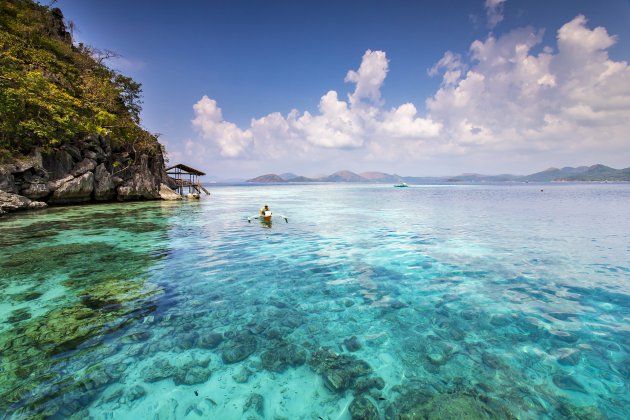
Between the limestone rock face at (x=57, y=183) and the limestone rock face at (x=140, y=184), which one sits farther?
the limestone rock face at (x=140, y=184)

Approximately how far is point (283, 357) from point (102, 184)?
123ft

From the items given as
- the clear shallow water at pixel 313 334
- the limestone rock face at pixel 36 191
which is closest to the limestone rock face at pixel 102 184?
the limestone rock face at pixel 36 191

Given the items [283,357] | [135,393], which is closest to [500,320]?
[283,357]

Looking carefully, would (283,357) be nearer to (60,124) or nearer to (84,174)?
(60,124)

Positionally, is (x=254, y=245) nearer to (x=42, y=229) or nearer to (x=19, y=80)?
(x=42, y=229)

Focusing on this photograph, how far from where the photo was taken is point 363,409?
12.8 ft

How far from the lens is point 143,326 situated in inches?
235

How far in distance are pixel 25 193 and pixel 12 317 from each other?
27420mm

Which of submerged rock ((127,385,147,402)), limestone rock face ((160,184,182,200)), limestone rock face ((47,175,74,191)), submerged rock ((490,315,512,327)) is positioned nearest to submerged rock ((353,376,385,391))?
submerged rock ((127,385,147,402))

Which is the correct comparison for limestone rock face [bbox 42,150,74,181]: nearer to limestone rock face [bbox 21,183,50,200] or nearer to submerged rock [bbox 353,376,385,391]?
limestone rock face [bbox 21,183,50,200]

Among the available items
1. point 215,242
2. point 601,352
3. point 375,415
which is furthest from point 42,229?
point 601,352

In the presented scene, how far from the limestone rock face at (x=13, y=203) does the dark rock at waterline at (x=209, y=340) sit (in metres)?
27.5

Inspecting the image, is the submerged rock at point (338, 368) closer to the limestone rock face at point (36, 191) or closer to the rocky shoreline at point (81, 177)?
the rocky shoreline at point (81, 177)

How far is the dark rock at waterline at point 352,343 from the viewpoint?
5363 millimetres
